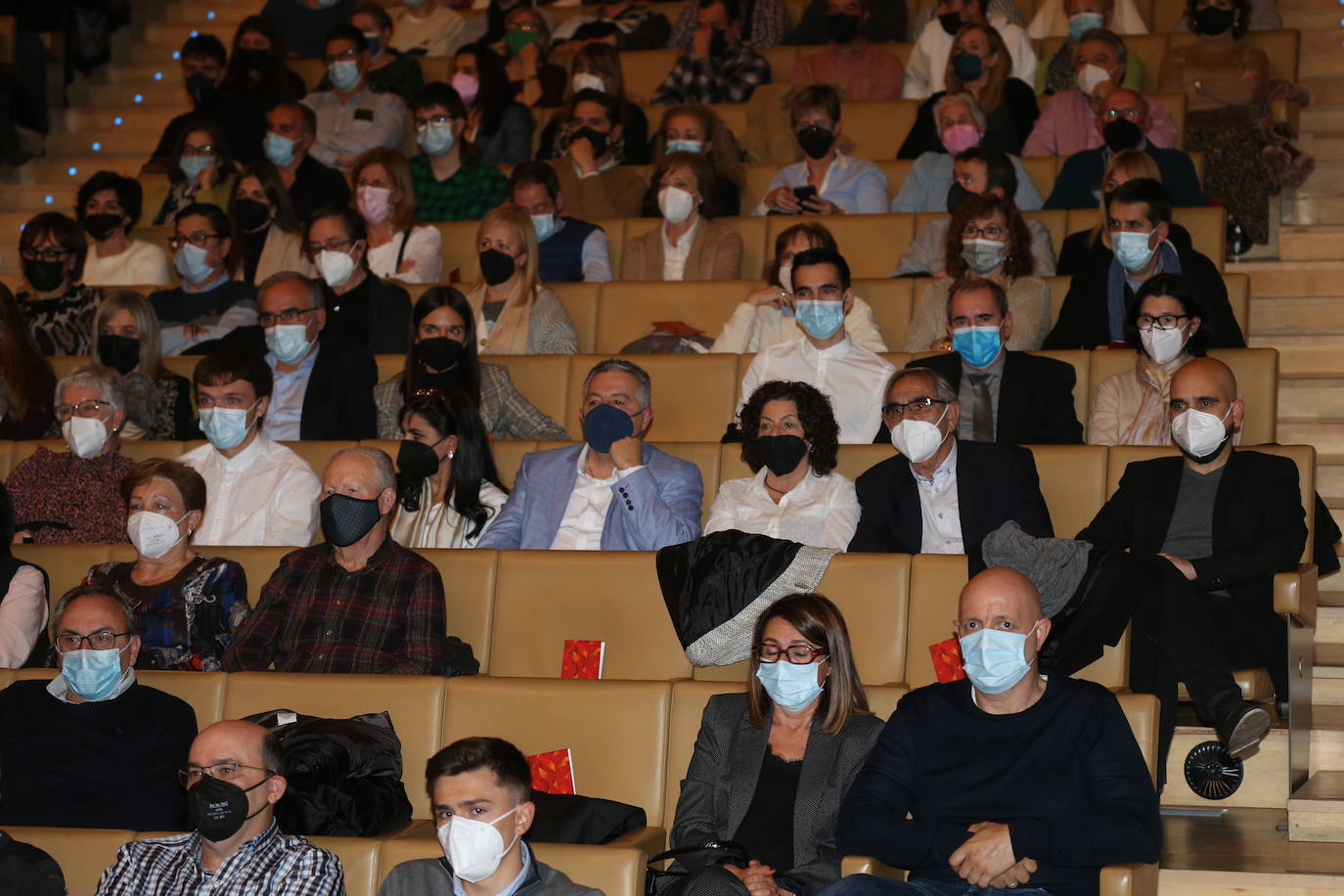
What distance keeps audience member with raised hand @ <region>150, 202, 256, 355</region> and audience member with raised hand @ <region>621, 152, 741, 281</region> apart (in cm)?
130

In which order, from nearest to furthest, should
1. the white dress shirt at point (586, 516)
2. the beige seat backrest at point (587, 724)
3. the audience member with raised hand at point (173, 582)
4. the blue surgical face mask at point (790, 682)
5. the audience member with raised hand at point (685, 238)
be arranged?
the blue surgical face mask at point (790, 682), the beige seat backrest at point (587, 724), the audience member with raised hand at point (173, 582), the white dress shirt at point (586, 516), the audience member with raised hand at point (685, 238)

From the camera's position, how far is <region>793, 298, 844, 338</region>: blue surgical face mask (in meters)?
4.80

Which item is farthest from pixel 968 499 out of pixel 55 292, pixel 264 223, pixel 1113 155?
pixel 55 292

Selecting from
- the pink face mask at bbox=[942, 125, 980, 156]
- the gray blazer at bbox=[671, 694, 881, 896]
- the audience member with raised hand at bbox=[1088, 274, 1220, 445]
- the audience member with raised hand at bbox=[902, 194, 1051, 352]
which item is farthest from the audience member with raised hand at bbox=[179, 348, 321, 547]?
the pink face mask at bbox=[942, 125, 980, 156]

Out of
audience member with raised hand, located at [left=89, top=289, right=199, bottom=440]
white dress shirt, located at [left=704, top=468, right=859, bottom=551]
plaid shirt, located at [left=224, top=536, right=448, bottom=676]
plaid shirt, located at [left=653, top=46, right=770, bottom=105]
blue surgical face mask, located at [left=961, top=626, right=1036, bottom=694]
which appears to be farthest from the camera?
plaid shirt, located at [left=653, top=46, right=770, bottom=105]

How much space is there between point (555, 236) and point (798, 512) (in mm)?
2099

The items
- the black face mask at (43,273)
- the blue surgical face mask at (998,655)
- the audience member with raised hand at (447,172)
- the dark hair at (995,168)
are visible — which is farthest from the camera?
the audience member with raised hand at (447,172)

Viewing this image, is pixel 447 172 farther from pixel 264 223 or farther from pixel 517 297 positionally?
pixel 517 297

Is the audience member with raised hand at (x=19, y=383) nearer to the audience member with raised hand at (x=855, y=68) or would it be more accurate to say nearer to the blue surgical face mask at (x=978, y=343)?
the blue surgical face mask at (x=978, y=343)

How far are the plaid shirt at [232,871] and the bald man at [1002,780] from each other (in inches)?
34.1

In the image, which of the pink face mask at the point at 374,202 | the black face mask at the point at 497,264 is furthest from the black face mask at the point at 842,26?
the black face mask at the point at 497,264

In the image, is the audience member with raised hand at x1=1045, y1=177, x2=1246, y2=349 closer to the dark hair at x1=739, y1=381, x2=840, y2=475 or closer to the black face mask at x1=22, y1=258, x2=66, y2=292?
the dark hair at x1=739, y1=381, x2=840, y2=475

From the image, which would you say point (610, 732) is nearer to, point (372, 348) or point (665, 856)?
point (665, 856)

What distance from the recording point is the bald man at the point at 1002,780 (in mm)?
2900
